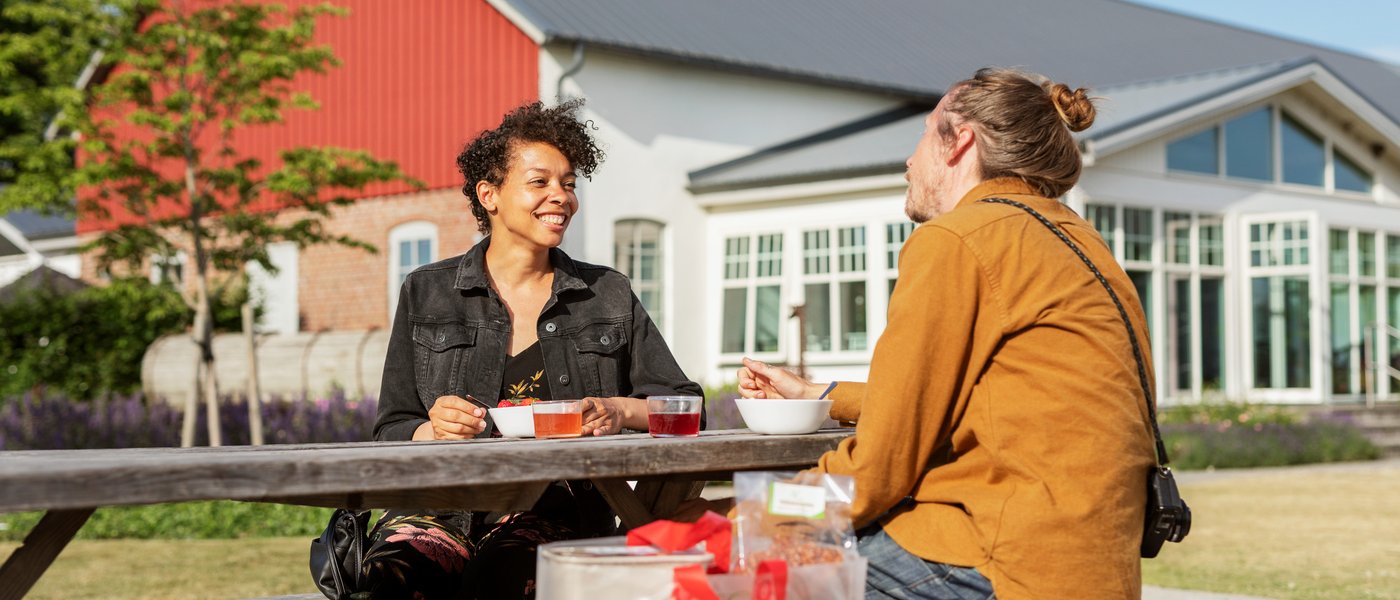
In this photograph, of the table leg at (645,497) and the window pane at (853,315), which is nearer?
the table leg at (645,497)

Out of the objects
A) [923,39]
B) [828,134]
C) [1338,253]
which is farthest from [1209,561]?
[923,39]

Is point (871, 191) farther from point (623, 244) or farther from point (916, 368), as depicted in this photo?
point (916, 368)

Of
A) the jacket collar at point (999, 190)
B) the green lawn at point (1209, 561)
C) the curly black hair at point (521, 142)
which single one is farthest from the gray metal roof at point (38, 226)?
the jacket collar at point (999, 190)

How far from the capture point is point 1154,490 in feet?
8.79

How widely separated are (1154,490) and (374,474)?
1.42 meters

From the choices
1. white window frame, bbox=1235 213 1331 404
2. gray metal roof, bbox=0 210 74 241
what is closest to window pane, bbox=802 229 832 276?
white window frame, bbox=1235 213 1331 404

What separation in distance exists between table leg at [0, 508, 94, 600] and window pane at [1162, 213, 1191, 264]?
16.9 meters

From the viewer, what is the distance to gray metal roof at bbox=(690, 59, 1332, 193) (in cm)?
1648

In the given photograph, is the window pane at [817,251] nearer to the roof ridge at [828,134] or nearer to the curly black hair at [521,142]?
the roof ridge at [828,134]

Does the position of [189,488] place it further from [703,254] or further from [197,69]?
[703,254]

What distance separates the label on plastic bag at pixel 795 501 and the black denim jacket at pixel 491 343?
4.57 feet

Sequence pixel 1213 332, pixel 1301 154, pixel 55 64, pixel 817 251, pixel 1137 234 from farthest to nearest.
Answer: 1. pixel 1301 154
2. pixel 1213 332
3. pixel 1137 234
4. pixel 817 251
5. pixel 55 64

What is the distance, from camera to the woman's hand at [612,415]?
3.38 meters

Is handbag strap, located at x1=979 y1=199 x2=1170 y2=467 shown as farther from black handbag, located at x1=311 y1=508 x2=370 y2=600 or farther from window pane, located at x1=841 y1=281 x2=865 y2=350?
window pane, located at x1=841 y1=281 x2=865 y2=350
